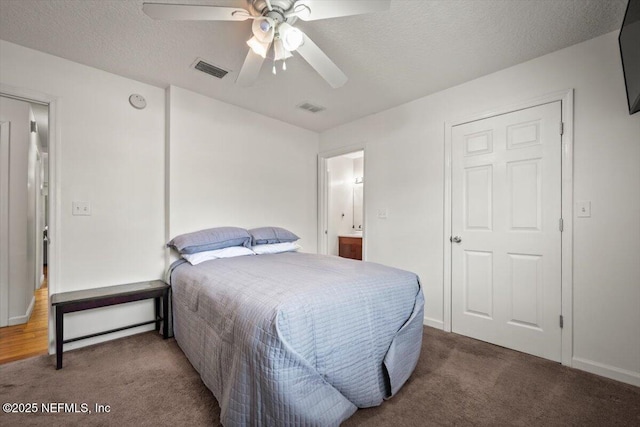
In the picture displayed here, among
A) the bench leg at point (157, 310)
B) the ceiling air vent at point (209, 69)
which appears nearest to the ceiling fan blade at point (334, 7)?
the ceiling air vent at point (209, 69)

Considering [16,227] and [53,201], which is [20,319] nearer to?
[16,227]

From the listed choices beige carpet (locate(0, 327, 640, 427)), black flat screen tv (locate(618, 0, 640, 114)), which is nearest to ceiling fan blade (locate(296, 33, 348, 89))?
black flat screen tv (locate(618, 0, 640, 114))

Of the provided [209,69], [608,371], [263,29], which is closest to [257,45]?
[263,29]

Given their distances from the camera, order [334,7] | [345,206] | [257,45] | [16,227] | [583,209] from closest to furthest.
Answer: [334,7]
[257,45]
[583,209]
[16,227]
[345,206]

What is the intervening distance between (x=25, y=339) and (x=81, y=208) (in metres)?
1.30

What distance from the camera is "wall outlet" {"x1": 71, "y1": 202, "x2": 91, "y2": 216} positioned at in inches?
93.7

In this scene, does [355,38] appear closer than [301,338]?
No

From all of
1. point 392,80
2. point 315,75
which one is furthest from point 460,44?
point 315,75

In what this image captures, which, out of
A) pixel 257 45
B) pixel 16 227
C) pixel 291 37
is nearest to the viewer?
pixel 291 37

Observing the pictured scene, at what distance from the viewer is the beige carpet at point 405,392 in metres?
1.51

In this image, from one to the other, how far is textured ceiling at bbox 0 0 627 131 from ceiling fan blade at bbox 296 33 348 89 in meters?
0.29

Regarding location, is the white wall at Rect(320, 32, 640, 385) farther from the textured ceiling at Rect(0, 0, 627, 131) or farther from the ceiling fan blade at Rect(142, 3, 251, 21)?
the ceiling fan blade at Rect(142, 3, 251, 21)

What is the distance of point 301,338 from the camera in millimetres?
1308

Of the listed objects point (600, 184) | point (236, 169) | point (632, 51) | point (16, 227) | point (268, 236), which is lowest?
point (268, 236)
